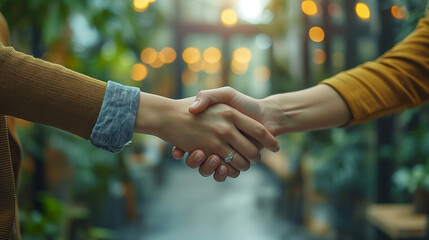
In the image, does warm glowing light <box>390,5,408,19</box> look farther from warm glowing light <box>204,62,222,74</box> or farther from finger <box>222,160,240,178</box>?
warm glowing light <box>204,62,222,74</box>

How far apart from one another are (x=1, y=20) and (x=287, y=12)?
3.26 metres

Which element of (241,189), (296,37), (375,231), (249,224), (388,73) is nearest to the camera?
(388,73)

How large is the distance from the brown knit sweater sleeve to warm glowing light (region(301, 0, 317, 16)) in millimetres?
3308

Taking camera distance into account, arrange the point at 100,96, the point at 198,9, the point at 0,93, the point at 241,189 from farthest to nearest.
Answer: the point at 198,9, the point at 241,189, the point at 100,96, the point at 0,93

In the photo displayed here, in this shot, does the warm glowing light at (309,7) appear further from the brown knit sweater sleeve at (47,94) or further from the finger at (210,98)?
the brown knit sweater sleeve at (47,94)

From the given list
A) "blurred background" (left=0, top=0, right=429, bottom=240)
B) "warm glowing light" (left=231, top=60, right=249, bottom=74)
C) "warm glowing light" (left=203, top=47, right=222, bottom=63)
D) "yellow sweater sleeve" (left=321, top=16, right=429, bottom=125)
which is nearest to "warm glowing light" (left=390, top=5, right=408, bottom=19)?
"blurred background" (left=0, top=0, right=429, bottom=240)

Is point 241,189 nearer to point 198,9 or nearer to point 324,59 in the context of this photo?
point 324,59

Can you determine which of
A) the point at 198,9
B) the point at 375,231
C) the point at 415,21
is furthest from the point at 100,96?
the point at 198,9

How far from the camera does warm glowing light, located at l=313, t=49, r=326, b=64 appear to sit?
387cm

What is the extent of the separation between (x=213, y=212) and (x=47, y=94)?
3.46m

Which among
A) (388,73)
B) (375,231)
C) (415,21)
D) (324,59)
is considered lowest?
(375,231)

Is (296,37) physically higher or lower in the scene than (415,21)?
lower

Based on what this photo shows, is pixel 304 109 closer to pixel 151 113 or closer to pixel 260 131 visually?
pixel 260 131

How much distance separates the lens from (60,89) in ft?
3.08
